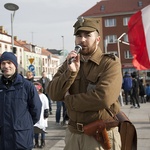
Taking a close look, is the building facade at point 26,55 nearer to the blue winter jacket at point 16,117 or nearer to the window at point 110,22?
the window at point 110,22

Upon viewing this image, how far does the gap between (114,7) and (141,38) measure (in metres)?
48.5

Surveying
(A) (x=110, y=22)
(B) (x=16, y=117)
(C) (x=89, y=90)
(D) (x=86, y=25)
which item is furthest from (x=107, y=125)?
(A) (x=110, y=22)

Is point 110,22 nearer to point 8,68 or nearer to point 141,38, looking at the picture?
point 141,38

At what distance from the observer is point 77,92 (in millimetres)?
2607

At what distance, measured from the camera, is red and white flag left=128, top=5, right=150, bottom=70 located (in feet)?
25.2

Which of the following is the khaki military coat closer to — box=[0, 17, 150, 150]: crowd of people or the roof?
box=[0, 17, 150, 150]: crowd of people

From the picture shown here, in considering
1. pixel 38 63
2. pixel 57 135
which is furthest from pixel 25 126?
pixel 38 63

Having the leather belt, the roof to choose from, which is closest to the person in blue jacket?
the leather belt

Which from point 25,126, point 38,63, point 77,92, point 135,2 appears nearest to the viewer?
point 77,92

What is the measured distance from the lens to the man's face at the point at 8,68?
3814 millimetres

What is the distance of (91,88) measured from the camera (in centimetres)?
253

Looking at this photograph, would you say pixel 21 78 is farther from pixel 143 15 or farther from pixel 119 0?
pixel 119 0

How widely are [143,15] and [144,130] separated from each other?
3.02 metres

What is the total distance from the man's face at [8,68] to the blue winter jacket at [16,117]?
10cm
